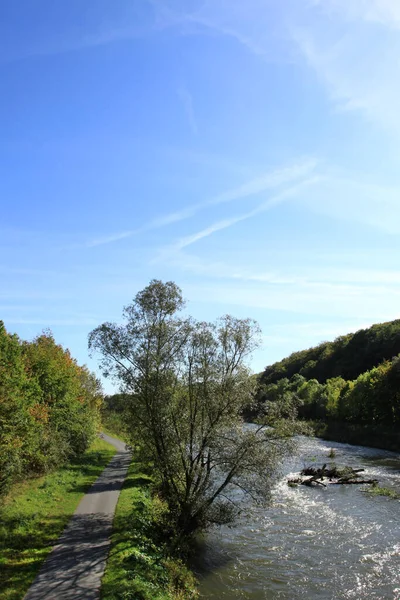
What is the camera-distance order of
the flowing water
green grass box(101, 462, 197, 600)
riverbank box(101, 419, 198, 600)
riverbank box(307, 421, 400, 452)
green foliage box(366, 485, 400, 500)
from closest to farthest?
green grass box(101, 462, 197, 600), riverbank box(101, 419, 198, 600), the flowing water, green foliage box(366, 485, 400, 500), riverbank box(307, 421, 400, 452)

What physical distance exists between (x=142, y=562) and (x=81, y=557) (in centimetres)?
264

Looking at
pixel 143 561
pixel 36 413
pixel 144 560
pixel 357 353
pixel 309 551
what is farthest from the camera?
pixel 357 353

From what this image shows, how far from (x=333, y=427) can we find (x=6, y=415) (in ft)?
226

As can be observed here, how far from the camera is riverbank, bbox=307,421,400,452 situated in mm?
62062

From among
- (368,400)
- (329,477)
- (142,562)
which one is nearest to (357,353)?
(368,400)

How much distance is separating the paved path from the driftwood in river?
60.8 feet

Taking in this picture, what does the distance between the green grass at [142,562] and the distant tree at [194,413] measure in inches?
71.4

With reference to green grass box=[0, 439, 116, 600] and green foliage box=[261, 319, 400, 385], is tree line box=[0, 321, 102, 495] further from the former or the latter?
green foliage box=[261, 319, 400, 385]

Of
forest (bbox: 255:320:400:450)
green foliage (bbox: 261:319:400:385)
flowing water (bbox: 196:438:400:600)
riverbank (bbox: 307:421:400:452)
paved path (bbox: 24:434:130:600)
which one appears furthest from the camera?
green foliage (bbox: 261:319:400:385)

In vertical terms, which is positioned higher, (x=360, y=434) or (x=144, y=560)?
(x=144, y=560)

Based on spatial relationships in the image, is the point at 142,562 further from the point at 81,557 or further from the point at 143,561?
the point at 81,557

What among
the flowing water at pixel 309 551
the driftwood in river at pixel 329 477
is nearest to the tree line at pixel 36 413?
Result: the flowing water at pixel 309 551

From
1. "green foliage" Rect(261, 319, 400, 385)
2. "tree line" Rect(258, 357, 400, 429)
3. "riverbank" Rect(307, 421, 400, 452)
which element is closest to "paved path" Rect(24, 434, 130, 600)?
"riverbank" Rect(307, 421, 400, 452)

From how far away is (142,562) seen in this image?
17.2 metres
